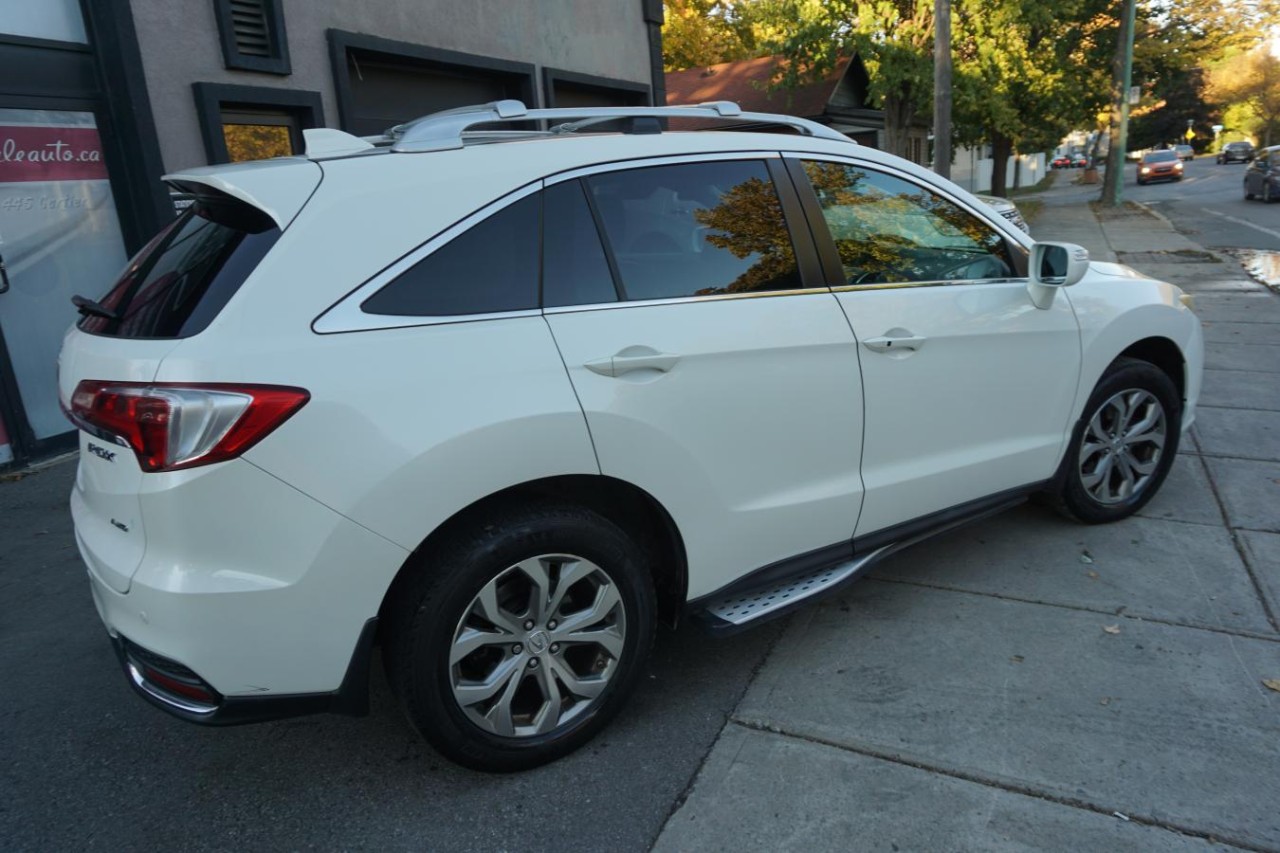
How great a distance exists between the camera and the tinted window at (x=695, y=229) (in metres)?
2.68

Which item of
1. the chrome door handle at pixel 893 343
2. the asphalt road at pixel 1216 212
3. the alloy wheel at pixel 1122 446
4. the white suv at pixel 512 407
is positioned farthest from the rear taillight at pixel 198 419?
the asphalt road at pixel 1216 212

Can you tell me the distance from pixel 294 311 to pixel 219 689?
3.08 ft

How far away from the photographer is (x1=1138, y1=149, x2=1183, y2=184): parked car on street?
39969 mm

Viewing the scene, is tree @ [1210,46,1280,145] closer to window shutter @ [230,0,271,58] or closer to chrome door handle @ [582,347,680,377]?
window shutter @ [230,0,271,58]

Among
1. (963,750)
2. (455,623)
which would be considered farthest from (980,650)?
(455,623)

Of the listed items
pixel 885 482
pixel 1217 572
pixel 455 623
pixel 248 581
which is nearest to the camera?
pixel 248 581

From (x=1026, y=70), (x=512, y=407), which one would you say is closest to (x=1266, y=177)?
(x=1026, y=70)

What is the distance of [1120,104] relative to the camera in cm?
A: 2562

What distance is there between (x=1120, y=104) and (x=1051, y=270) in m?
26.7

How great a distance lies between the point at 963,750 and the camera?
2.61 metres

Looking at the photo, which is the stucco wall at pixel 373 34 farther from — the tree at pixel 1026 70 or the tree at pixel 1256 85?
the tree at pixel 1256 85

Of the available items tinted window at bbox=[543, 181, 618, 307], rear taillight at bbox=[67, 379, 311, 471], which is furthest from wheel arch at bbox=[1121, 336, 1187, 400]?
rear taillight at bbox=[67, 379, 311, 471]

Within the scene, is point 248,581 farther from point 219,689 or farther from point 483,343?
point 483,343

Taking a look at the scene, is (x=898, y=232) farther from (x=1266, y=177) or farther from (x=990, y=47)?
(x=1266, y=177)
